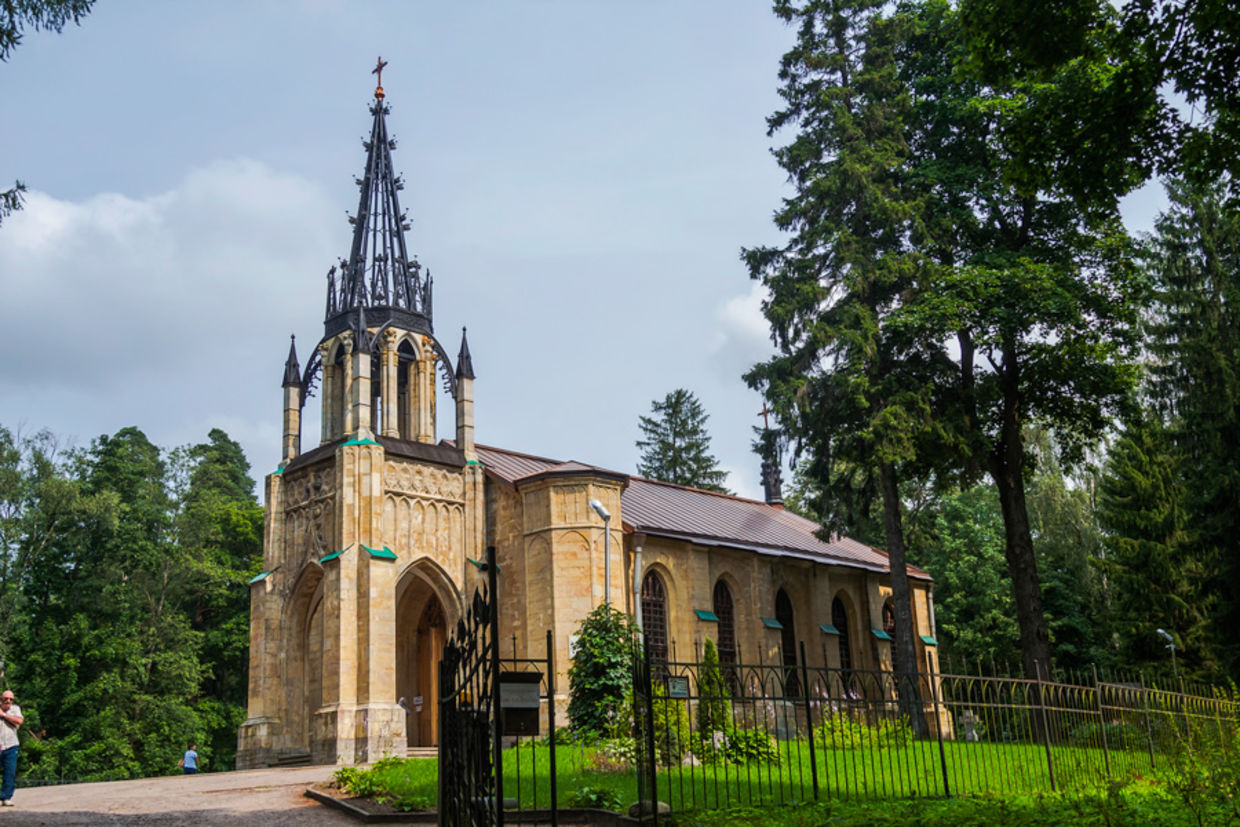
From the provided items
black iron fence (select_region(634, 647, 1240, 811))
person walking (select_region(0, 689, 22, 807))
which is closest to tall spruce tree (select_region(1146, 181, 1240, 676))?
black iron fence (select_region(634, 647, 1240, 811))

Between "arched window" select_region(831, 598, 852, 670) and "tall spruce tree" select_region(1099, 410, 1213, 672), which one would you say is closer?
"tall spruce tree" select_region(1099, 410, 1213, 672)

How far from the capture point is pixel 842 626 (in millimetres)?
37969

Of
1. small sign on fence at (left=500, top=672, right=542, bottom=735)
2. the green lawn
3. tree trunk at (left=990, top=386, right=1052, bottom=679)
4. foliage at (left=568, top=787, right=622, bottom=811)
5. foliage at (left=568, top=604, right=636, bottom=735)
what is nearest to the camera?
small sign on fence at (left=500, top=672, right=542, bottom=735)

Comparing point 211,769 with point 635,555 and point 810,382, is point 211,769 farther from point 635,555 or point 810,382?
point 810,382

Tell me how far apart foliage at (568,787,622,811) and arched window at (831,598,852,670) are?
85.9 ft

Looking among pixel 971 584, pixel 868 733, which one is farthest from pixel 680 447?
pixel 868 733

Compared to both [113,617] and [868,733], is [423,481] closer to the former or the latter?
[868,733]

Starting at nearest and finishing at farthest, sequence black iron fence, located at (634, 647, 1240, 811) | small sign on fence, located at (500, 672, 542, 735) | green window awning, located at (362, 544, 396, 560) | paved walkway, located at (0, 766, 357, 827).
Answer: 1. small sign on fence, located at (500, 672, 542, 735)
2. black iron fence, located at (634, 647, 1240, 811)
3. paved walkway, located at (0, 766, 357, 827)
4. green window awning, located at (362, 544, 396, 560)

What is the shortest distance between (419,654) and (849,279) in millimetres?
16252

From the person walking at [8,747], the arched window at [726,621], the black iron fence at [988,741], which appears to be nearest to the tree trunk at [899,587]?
the arched window at [726,621]

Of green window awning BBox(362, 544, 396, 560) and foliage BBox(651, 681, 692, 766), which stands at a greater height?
green window awning BBox(362, 544, 396, 560)

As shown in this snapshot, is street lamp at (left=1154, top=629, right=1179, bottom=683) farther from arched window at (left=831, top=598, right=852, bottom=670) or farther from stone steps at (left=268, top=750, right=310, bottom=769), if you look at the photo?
stone steps at (left=268, top=750, right=310, bottom=769)

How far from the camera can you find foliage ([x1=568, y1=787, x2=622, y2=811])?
12.3m

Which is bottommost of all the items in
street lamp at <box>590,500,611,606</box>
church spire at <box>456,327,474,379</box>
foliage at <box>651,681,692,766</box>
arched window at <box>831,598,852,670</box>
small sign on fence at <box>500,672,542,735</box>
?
foliage at <box>651,681,692,766</box>
